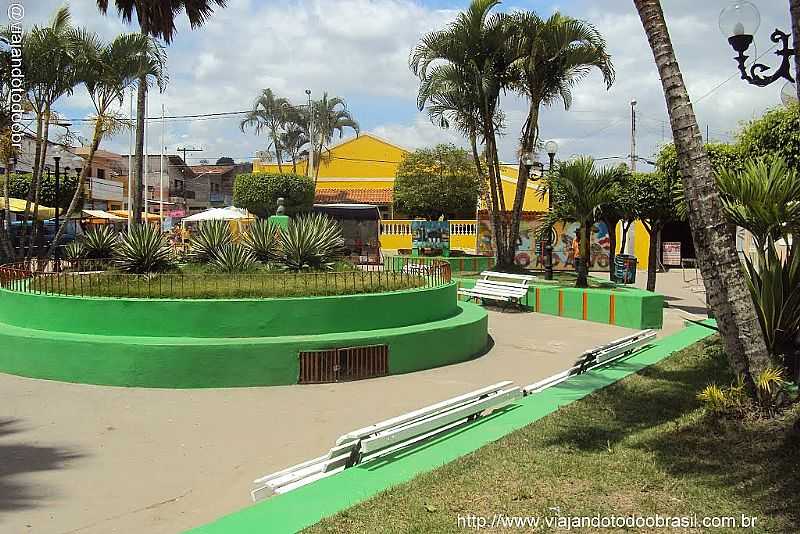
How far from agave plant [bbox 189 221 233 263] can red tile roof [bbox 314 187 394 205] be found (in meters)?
29.8

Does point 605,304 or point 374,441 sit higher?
point 605,304

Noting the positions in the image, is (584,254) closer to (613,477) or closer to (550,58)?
(550,58)

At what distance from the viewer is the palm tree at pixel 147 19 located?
20.8 meters

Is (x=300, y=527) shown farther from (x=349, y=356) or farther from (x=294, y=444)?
(x=349, y=356)

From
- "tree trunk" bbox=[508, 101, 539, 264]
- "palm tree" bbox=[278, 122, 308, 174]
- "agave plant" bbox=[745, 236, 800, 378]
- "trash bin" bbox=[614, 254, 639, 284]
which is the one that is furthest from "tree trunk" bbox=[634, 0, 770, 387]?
"palm tree" bbox=[278, 122, 308, 174]

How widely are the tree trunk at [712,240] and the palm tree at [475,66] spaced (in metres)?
16.0

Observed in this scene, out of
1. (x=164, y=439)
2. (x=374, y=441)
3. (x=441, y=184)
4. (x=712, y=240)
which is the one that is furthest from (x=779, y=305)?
(x=441, y=184)

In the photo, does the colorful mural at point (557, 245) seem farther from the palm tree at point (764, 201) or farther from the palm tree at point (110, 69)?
the palm tree at point (764, 201)

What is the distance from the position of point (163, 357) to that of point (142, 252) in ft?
12.2

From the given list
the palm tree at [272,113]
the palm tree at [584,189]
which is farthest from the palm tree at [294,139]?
the palm tree at [584,189]

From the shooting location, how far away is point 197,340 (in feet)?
32.1

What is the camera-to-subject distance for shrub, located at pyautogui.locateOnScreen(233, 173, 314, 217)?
35.1 meters

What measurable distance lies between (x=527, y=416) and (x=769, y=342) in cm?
218

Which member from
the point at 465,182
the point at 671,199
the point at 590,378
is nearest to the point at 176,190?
the point at 465,182
